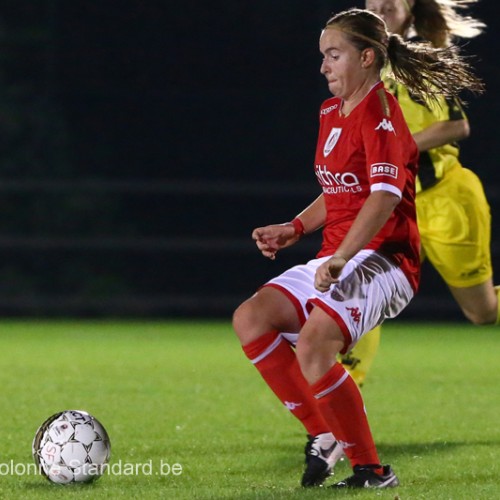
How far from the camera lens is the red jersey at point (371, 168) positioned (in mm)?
4016

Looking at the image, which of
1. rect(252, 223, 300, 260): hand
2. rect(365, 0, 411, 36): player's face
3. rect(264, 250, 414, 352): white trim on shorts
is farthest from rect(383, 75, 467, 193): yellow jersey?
rect(264, 250, 414, 352): white trim on shorts

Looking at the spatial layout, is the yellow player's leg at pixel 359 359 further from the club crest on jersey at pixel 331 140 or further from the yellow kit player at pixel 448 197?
the club crest on jersey at pixel 331 140

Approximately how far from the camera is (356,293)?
399 centimetres

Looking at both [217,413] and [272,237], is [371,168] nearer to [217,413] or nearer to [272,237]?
[272,237]

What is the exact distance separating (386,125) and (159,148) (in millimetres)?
9351

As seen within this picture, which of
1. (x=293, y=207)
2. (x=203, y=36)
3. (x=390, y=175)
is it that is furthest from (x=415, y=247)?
(x=203, y=36)

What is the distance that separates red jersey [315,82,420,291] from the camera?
402 centimetres

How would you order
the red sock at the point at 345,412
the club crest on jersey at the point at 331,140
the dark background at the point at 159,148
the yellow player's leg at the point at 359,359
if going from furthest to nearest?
the dark background at the point at 159,148
the yellow player's leg at the point at 359,359
the club crest on jersey at the point at 331,140
the red sock at the point at 345,412

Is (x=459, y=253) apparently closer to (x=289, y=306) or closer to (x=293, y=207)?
(x=289, y=306)

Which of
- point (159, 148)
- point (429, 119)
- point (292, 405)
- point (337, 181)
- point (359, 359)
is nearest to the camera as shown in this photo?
point (337, 181)

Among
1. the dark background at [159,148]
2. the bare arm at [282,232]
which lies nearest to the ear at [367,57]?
the bare arm at [282,232]

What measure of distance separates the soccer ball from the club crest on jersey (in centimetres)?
116

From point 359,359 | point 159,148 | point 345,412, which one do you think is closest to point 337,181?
point 345,412

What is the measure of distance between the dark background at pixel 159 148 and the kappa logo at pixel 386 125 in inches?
338
